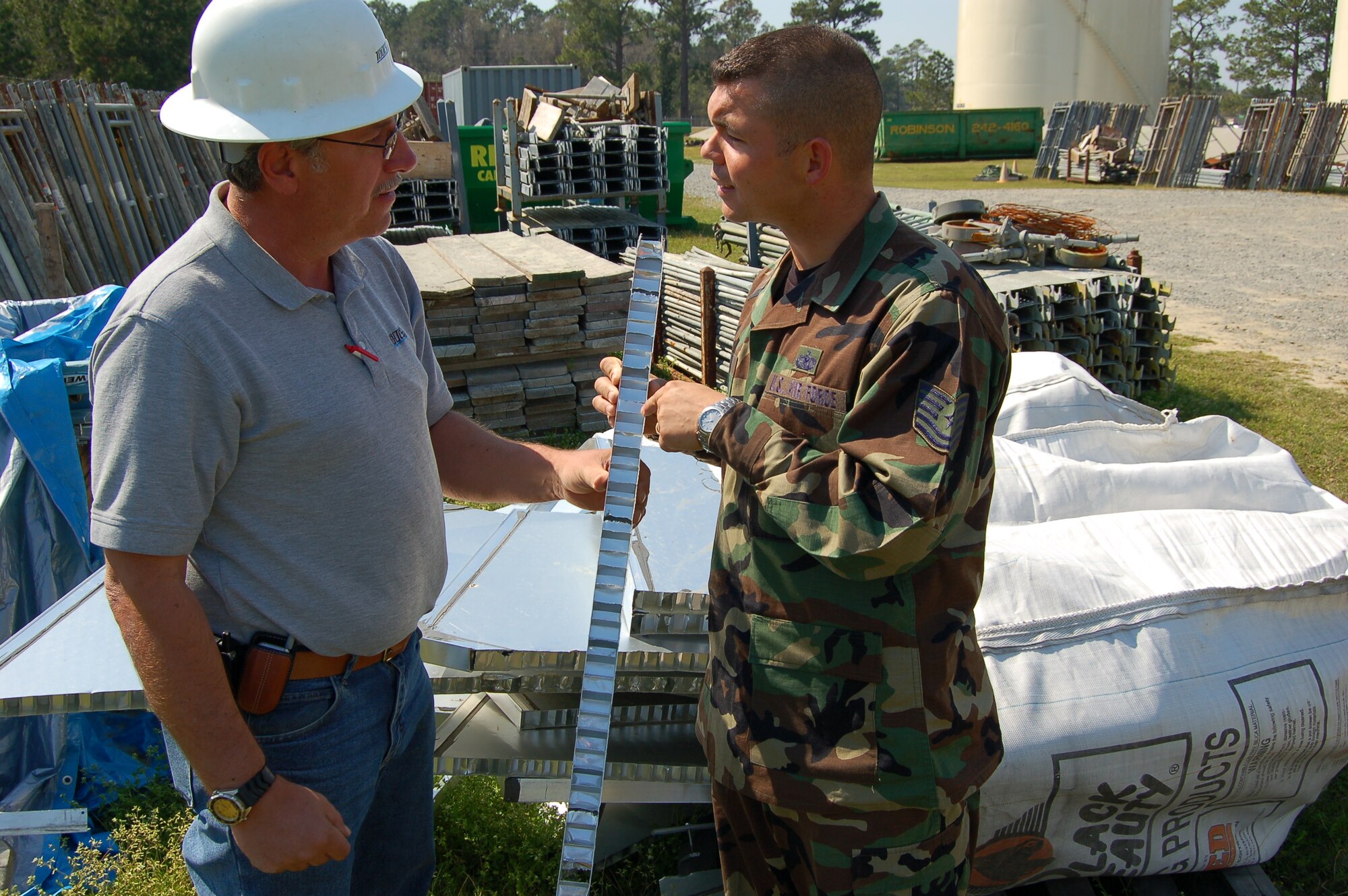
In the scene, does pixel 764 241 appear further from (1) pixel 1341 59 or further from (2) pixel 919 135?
(1) pixel 1341 59

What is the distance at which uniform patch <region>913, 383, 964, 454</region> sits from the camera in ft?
5.39

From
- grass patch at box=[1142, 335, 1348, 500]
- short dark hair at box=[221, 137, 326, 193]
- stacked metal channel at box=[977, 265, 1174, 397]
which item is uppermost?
short dark hair at box=[221, 137, 326, 193]

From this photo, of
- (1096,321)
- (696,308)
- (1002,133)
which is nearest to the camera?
(1096,321)

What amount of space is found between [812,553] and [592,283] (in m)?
5.10

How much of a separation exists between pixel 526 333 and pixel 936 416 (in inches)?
202

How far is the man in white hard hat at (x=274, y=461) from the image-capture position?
1.47 meters

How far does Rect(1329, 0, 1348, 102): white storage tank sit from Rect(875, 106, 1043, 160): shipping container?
1081 cm

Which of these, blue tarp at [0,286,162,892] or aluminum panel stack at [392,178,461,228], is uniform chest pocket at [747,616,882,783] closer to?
blue tarp at [0,286,162,892]

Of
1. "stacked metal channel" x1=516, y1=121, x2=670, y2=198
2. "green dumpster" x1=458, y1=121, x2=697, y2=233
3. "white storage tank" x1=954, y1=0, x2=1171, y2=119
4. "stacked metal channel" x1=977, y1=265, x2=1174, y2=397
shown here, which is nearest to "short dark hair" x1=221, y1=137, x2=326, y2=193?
"stacked metal channel" x1=977, y1=265, x2=1174, y2=397

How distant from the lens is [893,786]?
1.87m

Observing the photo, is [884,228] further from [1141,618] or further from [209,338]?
[1141,618]

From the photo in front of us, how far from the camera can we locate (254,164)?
5.31 ft

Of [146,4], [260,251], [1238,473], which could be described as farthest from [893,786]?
[146,4]

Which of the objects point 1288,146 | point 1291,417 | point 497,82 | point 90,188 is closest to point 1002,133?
point 1288,146
